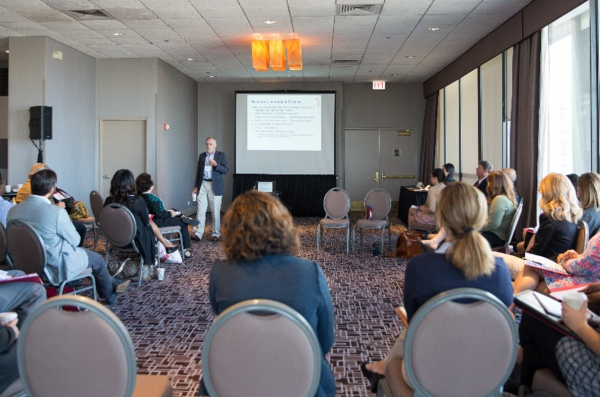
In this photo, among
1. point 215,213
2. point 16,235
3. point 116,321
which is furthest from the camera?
point 215,213

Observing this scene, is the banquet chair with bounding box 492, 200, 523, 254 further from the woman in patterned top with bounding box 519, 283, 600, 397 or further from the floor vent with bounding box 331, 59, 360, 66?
the floor vent with bounding box 331, 59, 360, 66

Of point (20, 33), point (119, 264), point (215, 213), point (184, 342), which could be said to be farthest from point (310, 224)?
point (184, 342)

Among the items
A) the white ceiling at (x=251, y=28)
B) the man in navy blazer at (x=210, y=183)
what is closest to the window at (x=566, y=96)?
the white ceiling at (x=251, y=28)

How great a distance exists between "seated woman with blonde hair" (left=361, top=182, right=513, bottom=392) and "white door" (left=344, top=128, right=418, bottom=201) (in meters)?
11.0

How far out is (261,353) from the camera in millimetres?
1535

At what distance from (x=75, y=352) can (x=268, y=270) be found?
2.24ft

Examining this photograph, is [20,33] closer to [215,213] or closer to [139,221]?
[215,213]

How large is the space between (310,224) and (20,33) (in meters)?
6.25

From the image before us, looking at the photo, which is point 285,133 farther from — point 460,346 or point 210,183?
point 460,346

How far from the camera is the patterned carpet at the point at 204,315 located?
311 centimetres

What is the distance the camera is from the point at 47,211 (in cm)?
359

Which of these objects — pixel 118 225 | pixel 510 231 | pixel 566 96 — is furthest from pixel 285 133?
pixel 510 231

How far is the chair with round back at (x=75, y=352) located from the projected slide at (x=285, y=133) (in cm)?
1046

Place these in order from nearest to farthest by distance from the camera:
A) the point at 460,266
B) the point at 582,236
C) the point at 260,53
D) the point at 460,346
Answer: the point at 460,346
the point at 460,266
the point at 582,236
the point at 260,53
